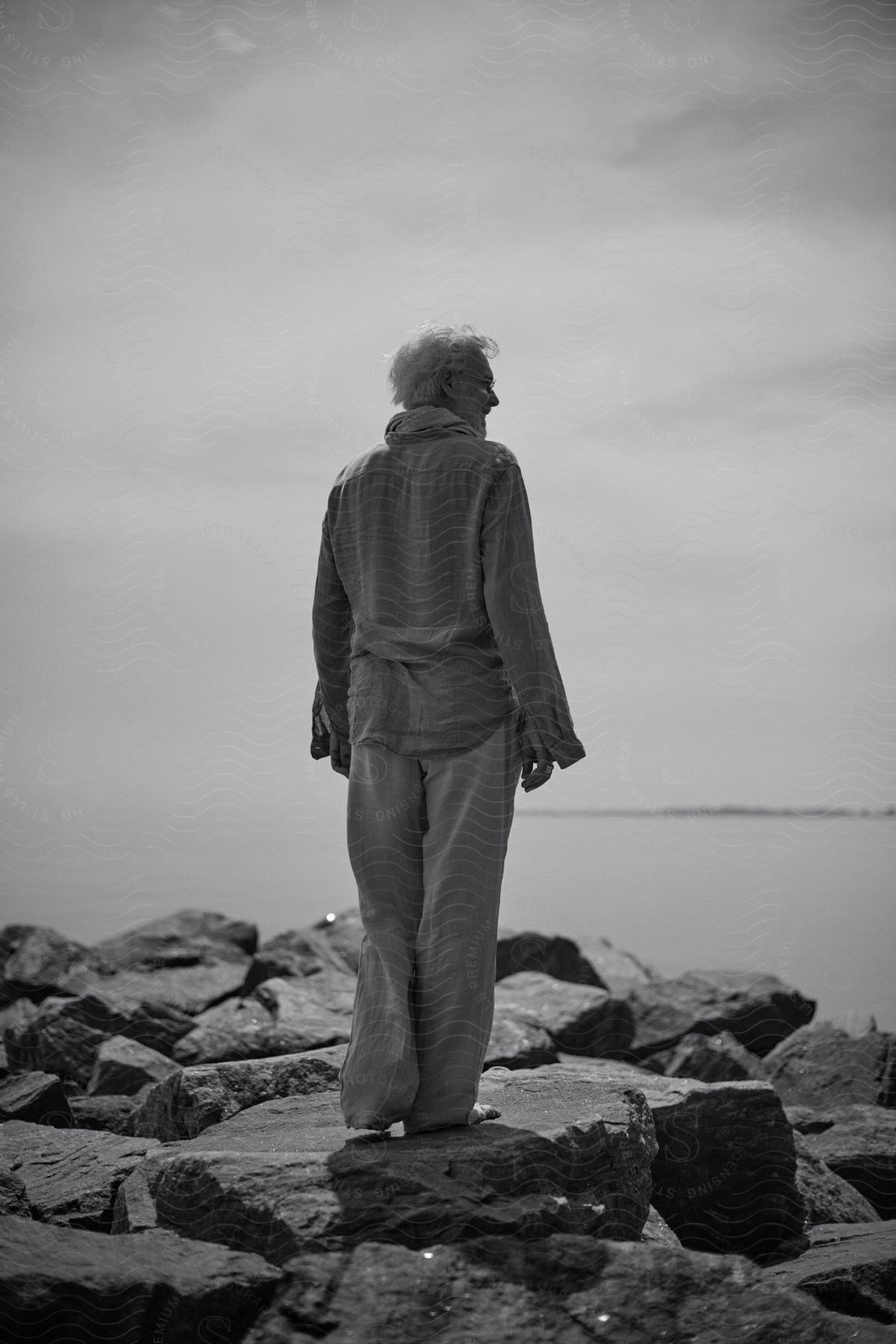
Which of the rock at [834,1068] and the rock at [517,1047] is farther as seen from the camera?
the rock at [834,1068]

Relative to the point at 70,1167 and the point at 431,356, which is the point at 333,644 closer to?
the point at 431,356

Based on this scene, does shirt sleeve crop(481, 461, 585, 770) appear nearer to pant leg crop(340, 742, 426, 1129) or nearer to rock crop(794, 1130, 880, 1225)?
pant leg crop(340, 742, 426, 1129)

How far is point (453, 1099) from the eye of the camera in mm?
3787

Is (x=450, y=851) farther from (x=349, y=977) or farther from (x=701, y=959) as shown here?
(x=701, y=959)

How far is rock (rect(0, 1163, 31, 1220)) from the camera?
3.86m

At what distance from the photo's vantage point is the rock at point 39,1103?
18.4ft

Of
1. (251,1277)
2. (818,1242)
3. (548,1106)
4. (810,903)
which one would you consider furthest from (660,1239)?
(810,903)

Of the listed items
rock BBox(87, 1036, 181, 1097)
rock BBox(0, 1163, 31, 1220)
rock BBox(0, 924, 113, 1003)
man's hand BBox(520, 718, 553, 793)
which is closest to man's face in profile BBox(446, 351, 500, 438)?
man's hand BBox(520, 718, 553, 793)

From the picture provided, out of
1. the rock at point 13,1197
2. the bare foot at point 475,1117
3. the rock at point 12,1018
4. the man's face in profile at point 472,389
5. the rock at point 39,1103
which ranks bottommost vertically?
the rock at point 12,1018

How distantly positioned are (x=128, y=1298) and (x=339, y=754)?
6.17 ft

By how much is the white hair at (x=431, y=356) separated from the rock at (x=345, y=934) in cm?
686

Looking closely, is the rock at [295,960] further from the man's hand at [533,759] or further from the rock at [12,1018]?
the man's hand at [533,759]

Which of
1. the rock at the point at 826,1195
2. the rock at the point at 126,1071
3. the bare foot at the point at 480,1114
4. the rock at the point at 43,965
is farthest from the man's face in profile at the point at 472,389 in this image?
the rock at the point at 43,965

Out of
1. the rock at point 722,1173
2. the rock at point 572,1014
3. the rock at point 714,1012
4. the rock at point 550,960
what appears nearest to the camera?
the rock at point 722,1173
